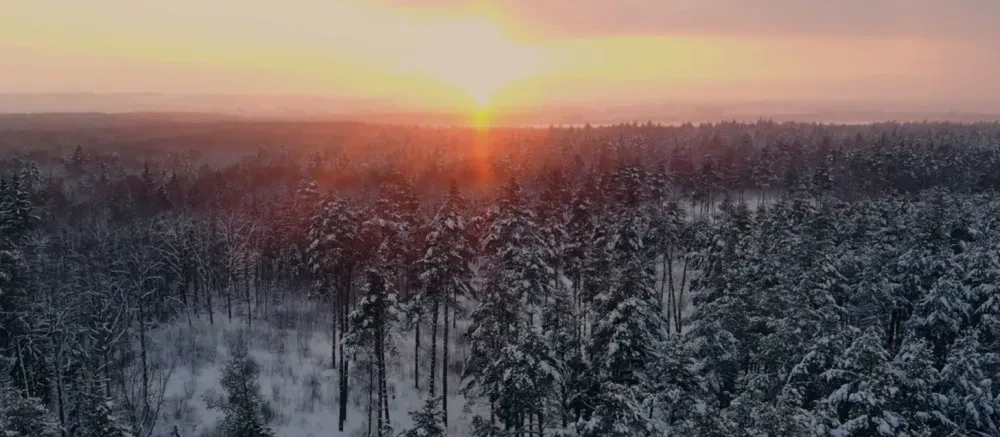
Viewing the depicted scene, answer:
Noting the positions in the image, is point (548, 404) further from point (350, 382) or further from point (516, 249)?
point (350, 382)

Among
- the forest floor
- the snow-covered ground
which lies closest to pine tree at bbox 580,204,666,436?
the forest floor

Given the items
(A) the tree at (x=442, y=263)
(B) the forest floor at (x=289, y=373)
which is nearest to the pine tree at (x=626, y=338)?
(A) the tree at (x=442, y=263)

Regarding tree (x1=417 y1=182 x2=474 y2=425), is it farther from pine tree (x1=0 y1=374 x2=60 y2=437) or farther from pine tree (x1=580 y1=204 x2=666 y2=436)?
pine tree (x1=0 y1=374 x2=60 y2=437)

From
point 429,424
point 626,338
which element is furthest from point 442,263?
point 429,424

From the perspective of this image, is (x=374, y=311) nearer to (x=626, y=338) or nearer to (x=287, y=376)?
(x=626, y=338)

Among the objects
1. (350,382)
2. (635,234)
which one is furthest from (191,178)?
(635,234)

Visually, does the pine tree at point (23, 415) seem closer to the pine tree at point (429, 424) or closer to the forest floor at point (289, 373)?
the forest floor at point (289, 373)

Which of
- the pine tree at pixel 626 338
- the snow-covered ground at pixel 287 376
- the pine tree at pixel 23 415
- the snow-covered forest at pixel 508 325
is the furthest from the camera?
the snow-covered ground at pixel 287 376
